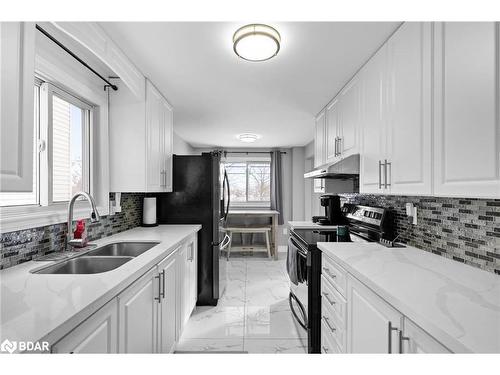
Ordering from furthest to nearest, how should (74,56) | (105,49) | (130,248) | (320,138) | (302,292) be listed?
(320,138) < (302,292) < (130,248) < (74,56) < (105,49)

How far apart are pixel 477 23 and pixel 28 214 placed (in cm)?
221

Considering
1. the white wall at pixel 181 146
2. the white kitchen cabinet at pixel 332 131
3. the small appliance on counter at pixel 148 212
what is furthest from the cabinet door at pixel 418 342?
the white wall at pixel 181 146

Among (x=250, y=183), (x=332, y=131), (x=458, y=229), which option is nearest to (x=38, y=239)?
(x=458, y=229)

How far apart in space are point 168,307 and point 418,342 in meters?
1.54

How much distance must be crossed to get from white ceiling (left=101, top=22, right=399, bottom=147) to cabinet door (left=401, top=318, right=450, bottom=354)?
1.50m

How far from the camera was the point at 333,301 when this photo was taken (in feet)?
5.35

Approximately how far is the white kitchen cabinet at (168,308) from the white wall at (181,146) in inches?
109

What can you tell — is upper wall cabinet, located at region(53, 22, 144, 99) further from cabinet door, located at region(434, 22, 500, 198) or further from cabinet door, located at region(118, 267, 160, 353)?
cabinet door, located at region(434, 22, 500, 198)

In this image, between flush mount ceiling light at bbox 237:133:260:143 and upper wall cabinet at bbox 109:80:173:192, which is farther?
flush mount ceiling light at bbox 237:133:260:143

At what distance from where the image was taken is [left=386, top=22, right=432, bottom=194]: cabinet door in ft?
4.19

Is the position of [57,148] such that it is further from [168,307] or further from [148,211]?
[168,307]

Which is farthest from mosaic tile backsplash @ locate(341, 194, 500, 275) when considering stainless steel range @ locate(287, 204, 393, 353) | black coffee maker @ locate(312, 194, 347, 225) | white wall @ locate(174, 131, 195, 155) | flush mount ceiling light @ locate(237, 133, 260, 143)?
white wall @ locate(174, 131, 195, 155)

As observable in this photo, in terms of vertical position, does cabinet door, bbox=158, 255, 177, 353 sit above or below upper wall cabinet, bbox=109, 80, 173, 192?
below

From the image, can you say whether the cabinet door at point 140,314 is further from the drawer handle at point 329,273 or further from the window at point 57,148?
the drawer handle at point 329,273
